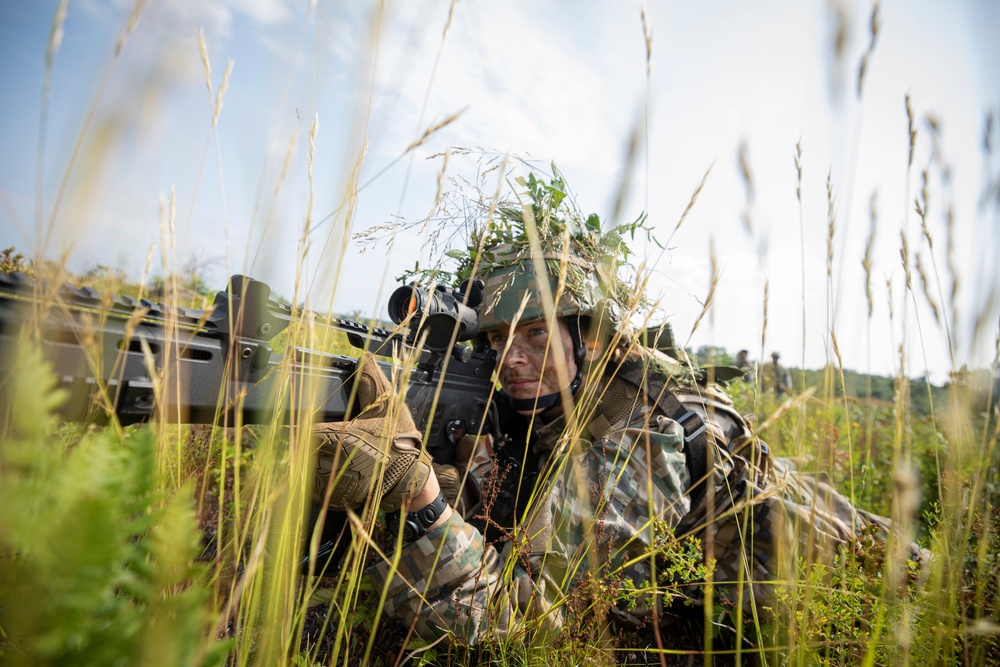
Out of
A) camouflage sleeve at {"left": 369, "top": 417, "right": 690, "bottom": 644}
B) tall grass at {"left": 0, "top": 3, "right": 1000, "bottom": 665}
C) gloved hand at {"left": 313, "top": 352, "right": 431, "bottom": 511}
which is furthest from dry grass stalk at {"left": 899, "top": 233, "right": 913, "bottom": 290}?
gloved hand at {"left": 313, "top": 352, "right": 431, "bottom": 511}

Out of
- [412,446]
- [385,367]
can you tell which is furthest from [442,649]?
[385,367]

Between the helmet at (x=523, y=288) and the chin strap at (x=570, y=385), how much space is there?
0.44ft

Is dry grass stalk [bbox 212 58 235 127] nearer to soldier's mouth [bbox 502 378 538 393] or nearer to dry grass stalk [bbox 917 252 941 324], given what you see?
dry grass stalk [bbox 917 252 941 324]

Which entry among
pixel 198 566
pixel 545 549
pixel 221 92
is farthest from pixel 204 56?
pixel 545 549

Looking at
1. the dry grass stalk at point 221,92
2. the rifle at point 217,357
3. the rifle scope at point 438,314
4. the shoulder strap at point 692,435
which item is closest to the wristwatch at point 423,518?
the rifle at point 217,357

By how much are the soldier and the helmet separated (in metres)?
0.01

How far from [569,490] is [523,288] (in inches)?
46.7

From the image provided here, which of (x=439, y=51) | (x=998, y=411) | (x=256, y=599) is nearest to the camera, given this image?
(x=256, y=599)

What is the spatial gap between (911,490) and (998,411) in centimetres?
59

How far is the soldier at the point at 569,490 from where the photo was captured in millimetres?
1220

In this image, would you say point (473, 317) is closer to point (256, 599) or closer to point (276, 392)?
point (276, 392)

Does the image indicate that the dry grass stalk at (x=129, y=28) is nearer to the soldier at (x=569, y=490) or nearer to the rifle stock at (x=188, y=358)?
the rifle stock at (x=188, y=358)

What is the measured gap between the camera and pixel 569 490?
197cm

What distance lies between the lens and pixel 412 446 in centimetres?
189
